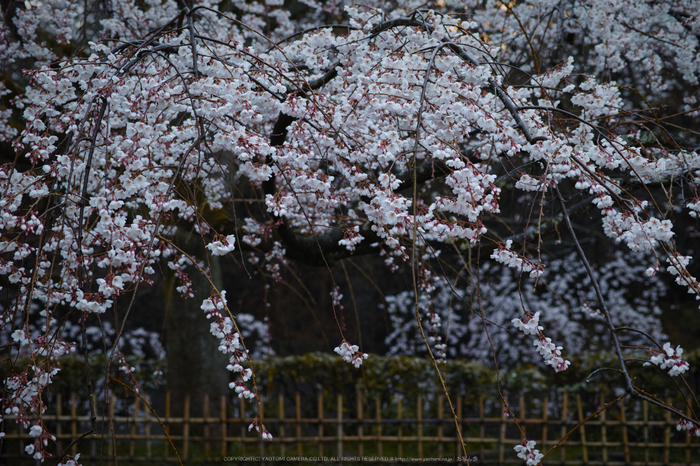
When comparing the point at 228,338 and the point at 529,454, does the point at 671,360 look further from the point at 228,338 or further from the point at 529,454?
the point at 228,338

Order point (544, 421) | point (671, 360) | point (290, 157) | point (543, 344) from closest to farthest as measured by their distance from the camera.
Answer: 1. point (671, 360)
2. point (543, 344)
3. point (290, 157)
4. point (544, 421)

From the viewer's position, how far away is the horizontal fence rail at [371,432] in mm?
3996

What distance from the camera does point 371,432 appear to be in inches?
210

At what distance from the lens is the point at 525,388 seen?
16.9ft

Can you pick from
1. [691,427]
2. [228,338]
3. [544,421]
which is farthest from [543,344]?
[544,421]

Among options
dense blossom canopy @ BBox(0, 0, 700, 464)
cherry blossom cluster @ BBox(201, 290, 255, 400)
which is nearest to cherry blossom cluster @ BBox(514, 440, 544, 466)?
dense blossom canopy @ BBox(0, 0, 700, 464)

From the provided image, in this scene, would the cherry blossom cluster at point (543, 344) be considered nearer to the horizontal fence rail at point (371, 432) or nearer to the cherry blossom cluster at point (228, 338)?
the cherry blossom cluster at point (228, 338)

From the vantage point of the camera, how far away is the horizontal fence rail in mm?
3996

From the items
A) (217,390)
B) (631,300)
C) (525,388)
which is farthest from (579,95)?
(631,300)

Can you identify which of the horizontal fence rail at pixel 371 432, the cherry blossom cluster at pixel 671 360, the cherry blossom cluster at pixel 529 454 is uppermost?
the cherry blossom cluster at pixel 671 360

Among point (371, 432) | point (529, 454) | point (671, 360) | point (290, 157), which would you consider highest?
point (290, 157)

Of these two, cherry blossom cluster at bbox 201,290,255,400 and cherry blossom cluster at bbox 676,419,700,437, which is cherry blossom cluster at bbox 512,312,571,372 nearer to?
cherry blossom cluster at bbox 676,419,700,437

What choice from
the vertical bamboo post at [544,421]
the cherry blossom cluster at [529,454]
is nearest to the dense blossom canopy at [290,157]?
the cherry blossom cluster at [529,454]

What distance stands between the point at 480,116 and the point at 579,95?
0.81 metres
